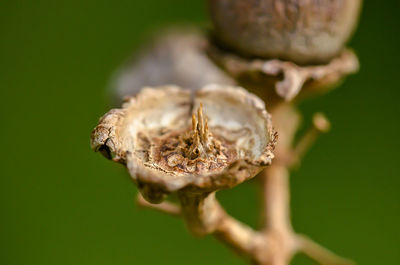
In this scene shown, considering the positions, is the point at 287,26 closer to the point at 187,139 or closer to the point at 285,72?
the point at 285,72

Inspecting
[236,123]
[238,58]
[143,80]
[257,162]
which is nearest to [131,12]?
[143,80]

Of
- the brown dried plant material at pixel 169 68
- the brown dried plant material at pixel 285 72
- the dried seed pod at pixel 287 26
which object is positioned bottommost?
the brown dried plant material at pixel 169 68

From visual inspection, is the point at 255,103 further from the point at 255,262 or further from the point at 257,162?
the point at 255,262

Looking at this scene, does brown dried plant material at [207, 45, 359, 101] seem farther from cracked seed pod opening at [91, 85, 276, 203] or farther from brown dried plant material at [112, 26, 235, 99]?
brown dried plant material at [112, 26, 235, 99]

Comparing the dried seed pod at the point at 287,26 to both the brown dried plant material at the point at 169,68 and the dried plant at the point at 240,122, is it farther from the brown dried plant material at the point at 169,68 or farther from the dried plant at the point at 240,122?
the brown dried plant material at the point at 169,68

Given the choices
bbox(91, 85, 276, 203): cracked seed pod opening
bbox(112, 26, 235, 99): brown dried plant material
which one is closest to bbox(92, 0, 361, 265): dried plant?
bbox(91, 85, 276, 203): cracked seed pod opening

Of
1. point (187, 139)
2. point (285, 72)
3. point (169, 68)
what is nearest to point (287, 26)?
point (285, 72)

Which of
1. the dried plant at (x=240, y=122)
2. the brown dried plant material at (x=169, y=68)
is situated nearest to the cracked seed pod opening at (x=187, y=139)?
the dried plant at (x=240, y=122)
